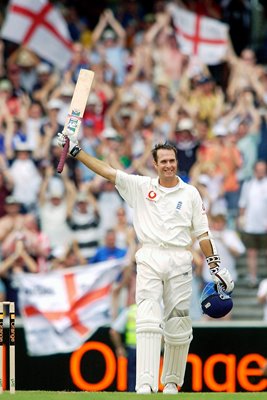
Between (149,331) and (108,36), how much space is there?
13.3m

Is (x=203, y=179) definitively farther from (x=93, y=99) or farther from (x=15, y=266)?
(x=15, y=266)

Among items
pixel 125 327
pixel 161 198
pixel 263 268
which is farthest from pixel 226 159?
pixel 161 198

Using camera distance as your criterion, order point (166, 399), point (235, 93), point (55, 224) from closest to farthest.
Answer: point (166, 399)
point (55, 224)
point (235, 93)

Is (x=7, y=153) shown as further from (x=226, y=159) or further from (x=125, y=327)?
(x=125, y=327)

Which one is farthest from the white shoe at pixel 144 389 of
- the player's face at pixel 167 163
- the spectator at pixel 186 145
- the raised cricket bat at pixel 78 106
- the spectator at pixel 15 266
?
the spectator at pixel 186 145

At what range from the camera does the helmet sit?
14758 millimetres

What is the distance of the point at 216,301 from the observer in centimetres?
1476

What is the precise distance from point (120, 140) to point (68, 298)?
4.03 m

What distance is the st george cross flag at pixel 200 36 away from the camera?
2681cm

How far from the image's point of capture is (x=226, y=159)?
2391 cm

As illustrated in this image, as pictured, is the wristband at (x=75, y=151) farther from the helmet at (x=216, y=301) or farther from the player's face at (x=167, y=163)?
the helmet at (x=216, y=301)

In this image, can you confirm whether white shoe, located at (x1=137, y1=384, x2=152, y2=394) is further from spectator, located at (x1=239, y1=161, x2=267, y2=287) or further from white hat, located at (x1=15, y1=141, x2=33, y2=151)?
white hat, located at (x1=15, y1=141, x2=33, y2=151)

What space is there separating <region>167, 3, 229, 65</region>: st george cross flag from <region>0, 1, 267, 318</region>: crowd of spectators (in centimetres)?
19

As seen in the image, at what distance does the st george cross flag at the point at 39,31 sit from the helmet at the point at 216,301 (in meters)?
11.9
